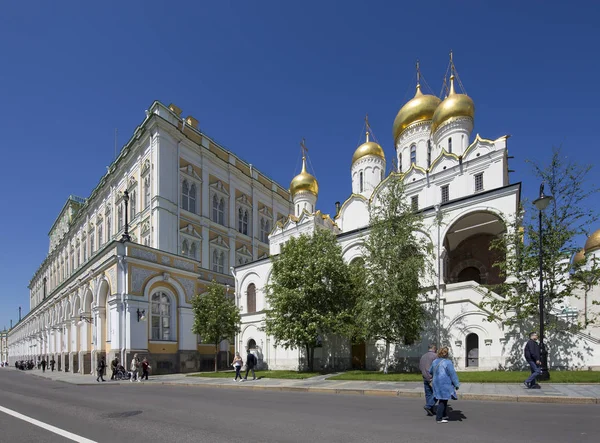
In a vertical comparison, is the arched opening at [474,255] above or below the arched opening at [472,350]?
above

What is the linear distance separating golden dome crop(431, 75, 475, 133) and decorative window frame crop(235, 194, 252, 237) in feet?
73.3

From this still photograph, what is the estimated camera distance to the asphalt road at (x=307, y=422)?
22.6 feet

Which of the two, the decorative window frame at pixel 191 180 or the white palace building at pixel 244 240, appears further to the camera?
the decorative window frame at pixel 191 180

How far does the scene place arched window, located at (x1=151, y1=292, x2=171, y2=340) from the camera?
1098 inches

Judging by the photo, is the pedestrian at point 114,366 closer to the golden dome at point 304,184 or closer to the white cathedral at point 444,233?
the white cathedral at point 444,233

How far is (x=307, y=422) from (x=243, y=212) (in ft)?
124

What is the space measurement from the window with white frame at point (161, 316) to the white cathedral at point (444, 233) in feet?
17.9

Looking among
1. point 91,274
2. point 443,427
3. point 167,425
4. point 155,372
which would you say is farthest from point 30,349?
point 443,427

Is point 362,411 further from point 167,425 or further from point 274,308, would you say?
point 274,308

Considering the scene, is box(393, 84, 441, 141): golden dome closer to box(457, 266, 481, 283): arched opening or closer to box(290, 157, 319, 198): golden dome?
box(290, 157, 319, 198): golden dome

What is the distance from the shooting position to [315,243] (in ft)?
79.0

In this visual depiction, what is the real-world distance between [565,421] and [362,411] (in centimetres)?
410

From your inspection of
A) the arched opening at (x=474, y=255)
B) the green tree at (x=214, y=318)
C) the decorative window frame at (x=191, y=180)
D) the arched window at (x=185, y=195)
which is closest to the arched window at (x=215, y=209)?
the decorative window frame at (x=191, y=180)

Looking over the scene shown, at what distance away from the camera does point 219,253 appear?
40.3 metres
